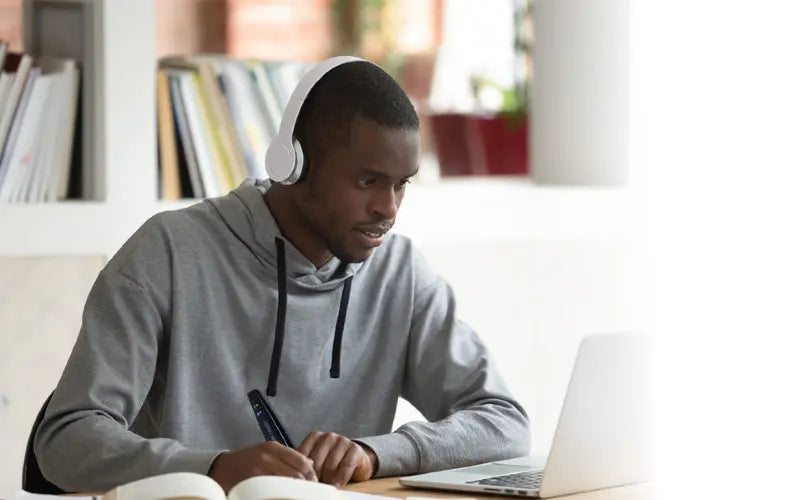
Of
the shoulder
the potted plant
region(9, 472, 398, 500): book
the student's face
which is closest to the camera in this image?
region(9, 472, 398, 500): book

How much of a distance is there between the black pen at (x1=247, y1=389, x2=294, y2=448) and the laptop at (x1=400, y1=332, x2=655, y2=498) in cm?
28

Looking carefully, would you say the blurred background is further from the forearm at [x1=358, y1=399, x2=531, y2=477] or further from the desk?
the desk

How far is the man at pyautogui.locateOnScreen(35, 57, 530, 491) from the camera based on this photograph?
1.58 metres

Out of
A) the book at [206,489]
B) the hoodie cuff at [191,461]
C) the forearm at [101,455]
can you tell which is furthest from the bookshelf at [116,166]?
the book at [206,489]

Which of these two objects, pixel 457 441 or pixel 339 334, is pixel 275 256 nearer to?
pixel 339 334

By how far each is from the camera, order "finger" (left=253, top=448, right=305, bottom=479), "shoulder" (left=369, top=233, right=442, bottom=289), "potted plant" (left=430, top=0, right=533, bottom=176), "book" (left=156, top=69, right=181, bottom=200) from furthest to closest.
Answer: "potted plant" (left=430, top=0, right=533, bottom=176) → "book" (left=156, top=69, right=181, bottom=200) → "shoulder" (left=369, top=233, right=442, bottom=289) → "finger" (left=253, top=448, right=305, bottom=479)

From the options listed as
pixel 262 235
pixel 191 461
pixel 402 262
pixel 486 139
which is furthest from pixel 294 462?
pixel 486 139

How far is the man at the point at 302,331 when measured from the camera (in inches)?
62.3

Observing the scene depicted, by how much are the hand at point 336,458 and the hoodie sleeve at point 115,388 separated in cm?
12

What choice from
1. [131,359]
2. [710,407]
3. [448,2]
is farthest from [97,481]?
[448,2]

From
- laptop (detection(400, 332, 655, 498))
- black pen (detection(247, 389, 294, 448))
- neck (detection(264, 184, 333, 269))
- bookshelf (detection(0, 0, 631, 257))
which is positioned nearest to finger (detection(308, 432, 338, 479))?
laptop (detection(400, 332, 655, 498))

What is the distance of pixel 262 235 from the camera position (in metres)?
1.77

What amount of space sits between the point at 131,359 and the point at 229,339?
18 cm

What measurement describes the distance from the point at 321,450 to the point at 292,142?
0.46 meters
